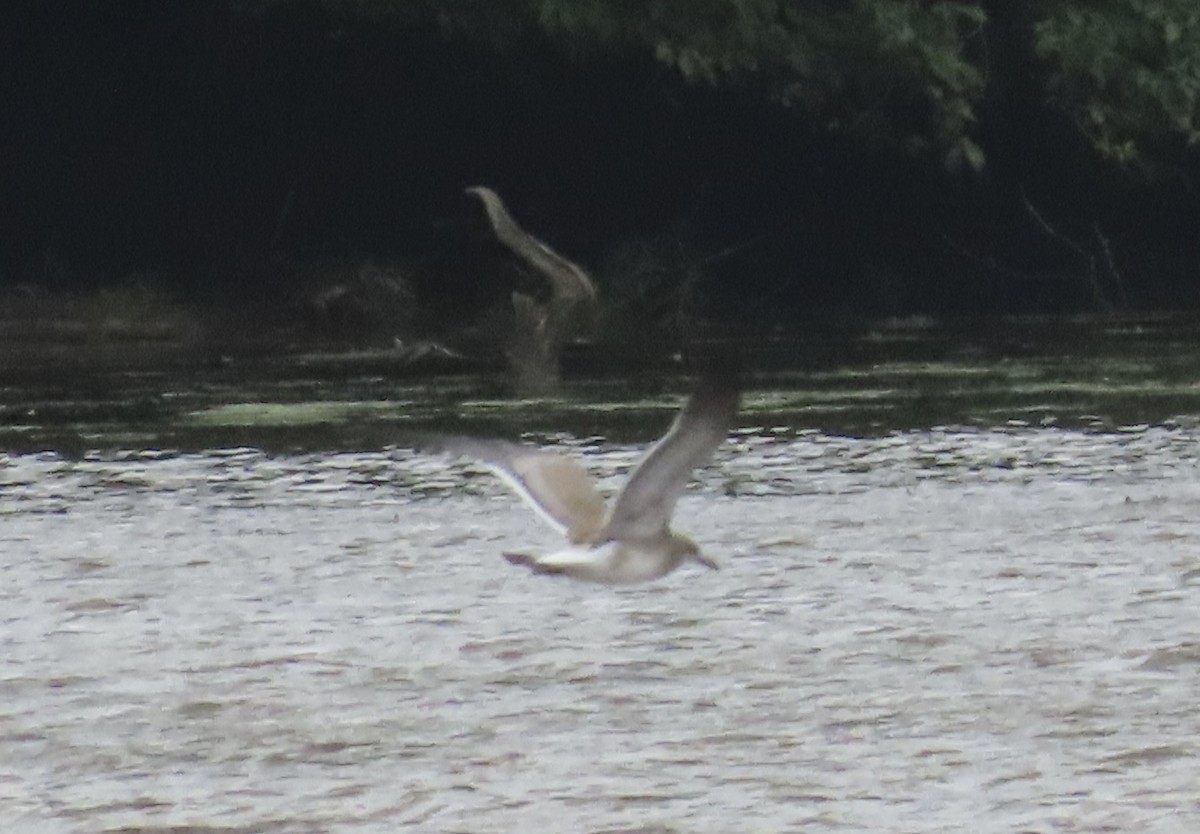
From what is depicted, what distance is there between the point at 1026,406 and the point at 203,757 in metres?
8.12

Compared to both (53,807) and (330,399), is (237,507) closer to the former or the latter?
(330,399)

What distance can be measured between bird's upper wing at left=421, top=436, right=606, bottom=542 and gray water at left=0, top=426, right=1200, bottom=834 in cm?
48

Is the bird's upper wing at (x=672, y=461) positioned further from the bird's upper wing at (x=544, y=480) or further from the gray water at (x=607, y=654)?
the gray water at (x=607, y=654)

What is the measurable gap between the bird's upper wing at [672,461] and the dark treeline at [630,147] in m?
14.2

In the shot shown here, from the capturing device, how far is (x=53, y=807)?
276 inches

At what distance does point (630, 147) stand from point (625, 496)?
1632 centimetres

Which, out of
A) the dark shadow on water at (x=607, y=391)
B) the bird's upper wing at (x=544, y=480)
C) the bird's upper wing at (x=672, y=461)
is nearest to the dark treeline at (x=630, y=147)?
the dark shadow on water at (x=607, y=391)

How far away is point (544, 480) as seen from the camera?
8094 millimetres

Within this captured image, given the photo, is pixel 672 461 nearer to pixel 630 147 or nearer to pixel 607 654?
pixel 607 654

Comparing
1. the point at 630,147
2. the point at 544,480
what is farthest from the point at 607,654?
the point at 630,147

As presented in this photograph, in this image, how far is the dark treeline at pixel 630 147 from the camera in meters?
22.2

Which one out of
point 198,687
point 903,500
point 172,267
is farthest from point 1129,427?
point 172,267

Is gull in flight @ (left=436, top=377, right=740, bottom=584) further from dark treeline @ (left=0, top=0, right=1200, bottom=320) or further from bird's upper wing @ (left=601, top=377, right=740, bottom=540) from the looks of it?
dark treeline @ (left=0, top=0, right=1200, bottom=320)

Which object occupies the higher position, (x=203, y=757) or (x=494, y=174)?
(x=494, y=174)
